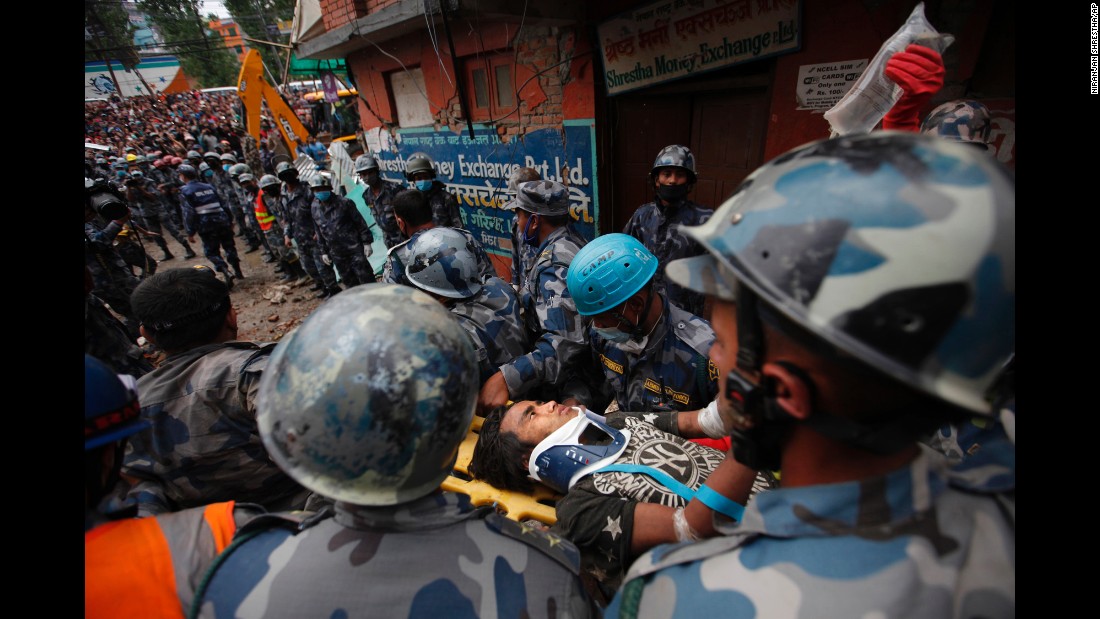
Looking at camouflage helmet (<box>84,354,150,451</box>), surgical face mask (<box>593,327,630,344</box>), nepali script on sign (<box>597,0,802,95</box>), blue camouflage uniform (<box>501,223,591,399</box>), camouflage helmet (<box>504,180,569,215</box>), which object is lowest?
blue camouflage uniform (<box>501,223,591,399</box>)

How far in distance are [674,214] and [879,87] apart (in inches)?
90.4

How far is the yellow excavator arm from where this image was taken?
1155cm

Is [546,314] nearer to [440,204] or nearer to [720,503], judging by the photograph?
[720,503]

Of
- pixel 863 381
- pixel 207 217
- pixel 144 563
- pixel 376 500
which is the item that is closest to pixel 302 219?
pixel 207 217

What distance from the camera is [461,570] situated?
1.09m

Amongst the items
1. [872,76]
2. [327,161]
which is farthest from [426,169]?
[327,161]

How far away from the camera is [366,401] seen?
1014mm

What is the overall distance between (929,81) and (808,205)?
1878 millimetres

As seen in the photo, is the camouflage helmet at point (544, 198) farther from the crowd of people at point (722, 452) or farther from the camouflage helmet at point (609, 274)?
the crowd of people at point (722, 452)

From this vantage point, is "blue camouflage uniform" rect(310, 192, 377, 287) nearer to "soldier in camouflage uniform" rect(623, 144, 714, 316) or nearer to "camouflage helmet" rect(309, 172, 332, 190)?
"camouflage helmet" rect(309, 172, 332, 190)

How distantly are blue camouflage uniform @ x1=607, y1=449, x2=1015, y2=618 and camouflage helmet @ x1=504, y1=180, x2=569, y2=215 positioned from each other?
343 cm

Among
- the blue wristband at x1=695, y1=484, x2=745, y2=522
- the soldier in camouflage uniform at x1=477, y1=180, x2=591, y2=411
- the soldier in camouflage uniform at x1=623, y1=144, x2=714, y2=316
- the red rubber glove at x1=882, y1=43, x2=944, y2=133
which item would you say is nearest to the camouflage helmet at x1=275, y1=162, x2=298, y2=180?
the soldier in camouflage uniform at x1=477, y1=180, x2=591, y2=411

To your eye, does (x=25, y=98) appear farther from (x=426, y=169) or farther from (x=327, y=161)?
(x=327, y=161)

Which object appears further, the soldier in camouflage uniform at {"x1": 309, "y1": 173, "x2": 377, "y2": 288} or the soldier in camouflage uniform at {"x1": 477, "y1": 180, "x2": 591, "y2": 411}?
the soldier in camouflage uniform at {"x1": 309, "y1": 173, "x2": 377, "y2": 288}
